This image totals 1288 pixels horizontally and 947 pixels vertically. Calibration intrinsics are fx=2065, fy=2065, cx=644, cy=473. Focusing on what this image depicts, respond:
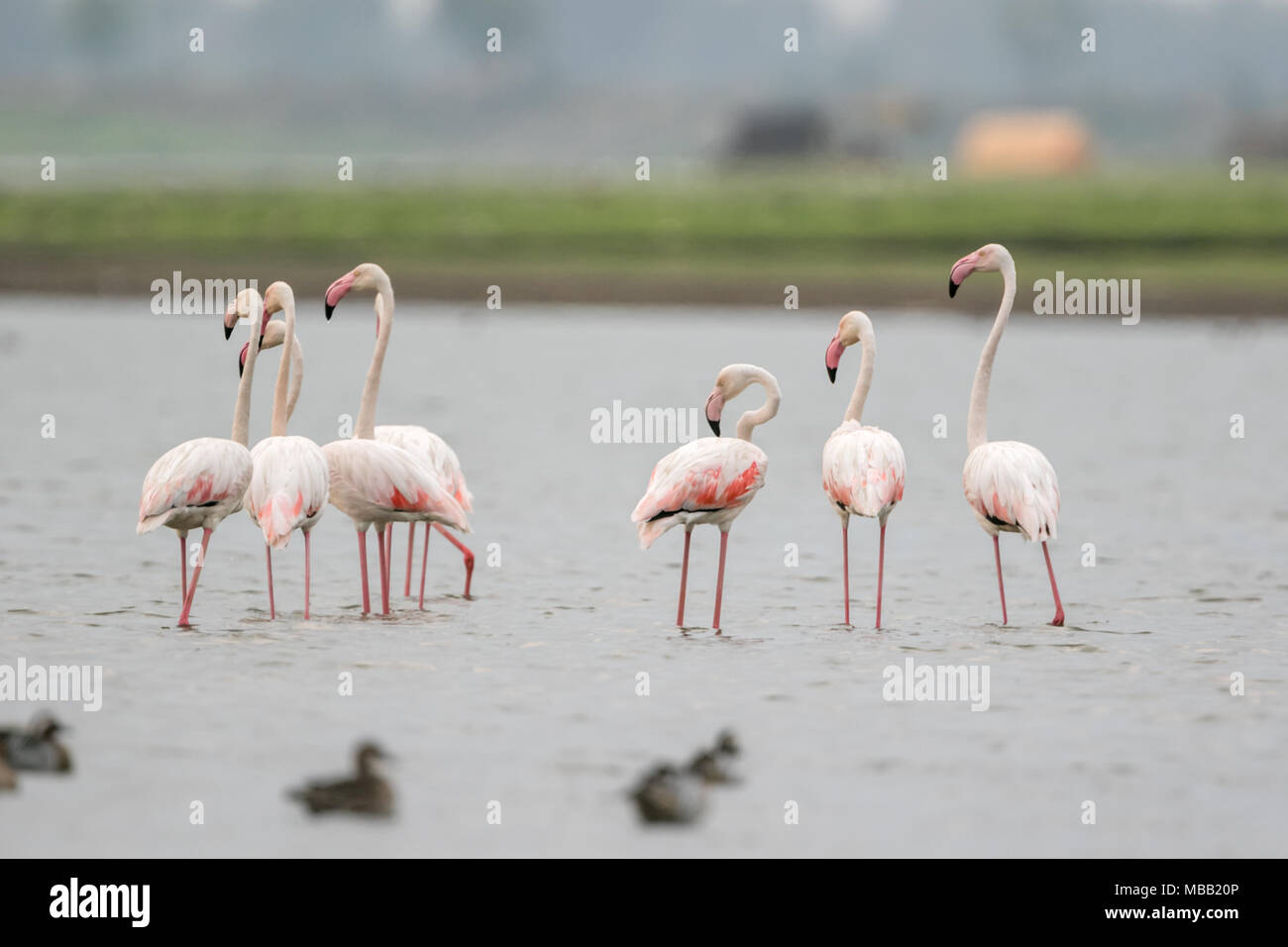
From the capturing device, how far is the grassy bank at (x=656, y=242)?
3612 centimetres

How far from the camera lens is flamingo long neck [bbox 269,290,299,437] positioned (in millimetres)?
11602

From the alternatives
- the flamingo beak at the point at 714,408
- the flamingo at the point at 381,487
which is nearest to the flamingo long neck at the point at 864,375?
the flamingo beak at the point at 714,408

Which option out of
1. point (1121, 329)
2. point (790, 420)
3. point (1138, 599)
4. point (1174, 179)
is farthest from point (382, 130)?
point (1138, 599)

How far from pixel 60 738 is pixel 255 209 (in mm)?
35917

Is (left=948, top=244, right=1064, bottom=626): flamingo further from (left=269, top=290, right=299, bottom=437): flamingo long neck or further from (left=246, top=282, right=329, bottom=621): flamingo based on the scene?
(left=269, top=290, right=299, bottom=437): flamingo long neck

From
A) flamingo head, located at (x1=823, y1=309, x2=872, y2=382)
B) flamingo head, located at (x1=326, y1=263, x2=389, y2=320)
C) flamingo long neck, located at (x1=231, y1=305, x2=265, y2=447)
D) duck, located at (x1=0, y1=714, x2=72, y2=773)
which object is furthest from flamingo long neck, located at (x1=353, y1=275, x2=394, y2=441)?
duck, located at (x1=0, y1=714, x2=72, y2=773)

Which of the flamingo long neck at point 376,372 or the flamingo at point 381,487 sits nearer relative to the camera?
the flamingo at point 381,487

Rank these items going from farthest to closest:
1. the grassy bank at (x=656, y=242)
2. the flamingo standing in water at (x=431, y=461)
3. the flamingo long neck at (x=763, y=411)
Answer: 1. the grassy bank at (x=656, y=242)
2. the flamingo standing in water at (x=431, y=461)
3. the flamingo long neck at (x=763, y=411)

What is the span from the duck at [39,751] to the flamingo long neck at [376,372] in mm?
3537

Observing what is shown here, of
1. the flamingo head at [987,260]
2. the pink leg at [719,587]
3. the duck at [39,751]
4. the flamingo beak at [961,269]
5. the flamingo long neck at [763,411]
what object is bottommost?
the duck at [39,751]

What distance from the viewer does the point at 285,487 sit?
10805 millimetres

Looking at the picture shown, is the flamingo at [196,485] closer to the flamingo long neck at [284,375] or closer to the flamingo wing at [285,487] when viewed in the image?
the flamingo wing at [285,487]

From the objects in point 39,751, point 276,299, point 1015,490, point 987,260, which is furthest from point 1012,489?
point 39,751
